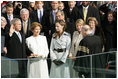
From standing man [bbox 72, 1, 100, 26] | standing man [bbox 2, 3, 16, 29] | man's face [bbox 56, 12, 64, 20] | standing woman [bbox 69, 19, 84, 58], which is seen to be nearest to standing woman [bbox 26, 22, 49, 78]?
standing woman [bbox 69, 19, 84, 58]

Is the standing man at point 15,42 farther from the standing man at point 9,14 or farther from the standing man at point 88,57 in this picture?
the standing man at point 88,57

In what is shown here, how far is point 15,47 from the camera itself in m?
9.30

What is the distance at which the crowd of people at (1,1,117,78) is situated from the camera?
8586 mm

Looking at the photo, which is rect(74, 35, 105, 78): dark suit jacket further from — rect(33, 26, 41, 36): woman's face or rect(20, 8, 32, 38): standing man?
rect(20, 8, 32, 38): standing man

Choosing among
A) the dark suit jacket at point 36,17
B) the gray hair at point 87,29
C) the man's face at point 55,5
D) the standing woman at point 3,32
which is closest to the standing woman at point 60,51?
the gray hair at point 87,29

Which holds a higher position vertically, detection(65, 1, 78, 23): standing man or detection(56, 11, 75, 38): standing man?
detection(65, 1, 78, 23): standing man

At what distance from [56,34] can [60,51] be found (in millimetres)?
508

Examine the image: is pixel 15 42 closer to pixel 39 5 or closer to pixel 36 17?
pixel 36 17

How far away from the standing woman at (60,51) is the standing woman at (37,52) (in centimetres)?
18

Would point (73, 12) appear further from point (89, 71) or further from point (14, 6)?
point (89, 71)

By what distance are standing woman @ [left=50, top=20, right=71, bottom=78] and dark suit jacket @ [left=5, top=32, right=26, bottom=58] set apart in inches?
30.7

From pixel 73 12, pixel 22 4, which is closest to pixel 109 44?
pixel 73 12

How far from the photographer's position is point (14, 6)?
11.3 metres

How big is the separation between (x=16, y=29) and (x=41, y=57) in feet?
4.17
